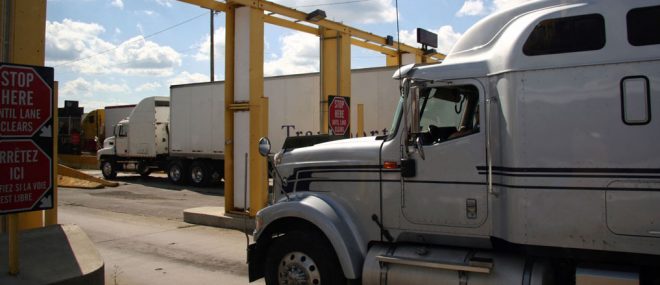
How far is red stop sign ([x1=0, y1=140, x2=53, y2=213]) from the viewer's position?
486 cm

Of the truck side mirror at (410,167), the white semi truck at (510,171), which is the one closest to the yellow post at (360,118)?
the white semi truck at (510,171)

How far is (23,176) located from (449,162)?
3913 millimetres

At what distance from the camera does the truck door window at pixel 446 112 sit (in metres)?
4.59

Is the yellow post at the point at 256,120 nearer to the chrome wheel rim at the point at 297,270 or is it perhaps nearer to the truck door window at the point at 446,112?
the chrome wheel rim at the point at 297,270

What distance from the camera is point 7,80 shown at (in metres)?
4.90

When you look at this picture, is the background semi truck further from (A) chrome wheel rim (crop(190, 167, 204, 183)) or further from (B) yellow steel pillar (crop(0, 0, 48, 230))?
(B) yellow steel pillar (crop(0, 0, 48, 230))

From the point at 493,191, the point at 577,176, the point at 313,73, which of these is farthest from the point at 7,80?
the point at 313,73

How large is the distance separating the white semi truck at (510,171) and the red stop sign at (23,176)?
220 cm

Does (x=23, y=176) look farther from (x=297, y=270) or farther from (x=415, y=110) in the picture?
(x=415, y=110)

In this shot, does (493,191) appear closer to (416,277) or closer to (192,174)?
(416,277)

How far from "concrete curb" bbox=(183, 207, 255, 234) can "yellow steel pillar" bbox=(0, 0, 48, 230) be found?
4.49 metres

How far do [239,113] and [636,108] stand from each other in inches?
304

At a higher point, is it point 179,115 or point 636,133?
point 179,115

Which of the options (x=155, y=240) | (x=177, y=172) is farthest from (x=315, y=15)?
(x=177, y=172)
